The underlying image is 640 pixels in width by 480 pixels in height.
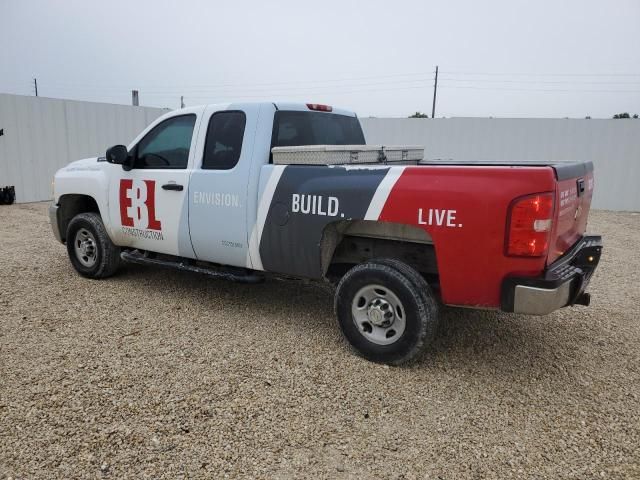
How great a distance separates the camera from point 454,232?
3.20 metres

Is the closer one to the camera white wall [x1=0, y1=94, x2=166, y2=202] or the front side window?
the front side window

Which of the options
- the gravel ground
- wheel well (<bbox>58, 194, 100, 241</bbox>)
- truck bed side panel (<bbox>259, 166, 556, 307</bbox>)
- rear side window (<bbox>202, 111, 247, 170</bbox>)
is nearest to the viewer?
the gravel ground

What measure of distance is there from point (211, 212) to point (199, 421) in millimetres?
1980

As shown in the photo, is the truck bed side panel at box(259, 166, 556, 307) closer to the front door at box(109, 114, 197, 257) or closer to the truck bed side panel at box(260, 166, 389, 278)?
the truck bed side panel at box(260, 166, 389, 278)

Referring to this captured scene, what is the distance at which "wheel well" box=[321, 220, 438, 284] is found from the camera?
3645 millimetres

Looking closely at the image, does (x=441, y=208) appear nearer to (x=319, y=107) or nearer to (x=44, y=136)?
(x=319, y=107)

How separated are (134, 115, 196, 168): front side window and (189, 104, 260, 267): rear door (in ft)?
0.71

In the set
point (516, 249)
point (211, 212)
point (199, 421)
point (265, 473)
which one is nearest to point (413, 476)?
point (265, 473)

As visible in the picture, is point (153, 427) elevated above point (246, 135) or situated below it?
below

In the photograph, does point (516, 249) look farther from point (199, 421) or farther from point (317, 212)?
point (199, 421)

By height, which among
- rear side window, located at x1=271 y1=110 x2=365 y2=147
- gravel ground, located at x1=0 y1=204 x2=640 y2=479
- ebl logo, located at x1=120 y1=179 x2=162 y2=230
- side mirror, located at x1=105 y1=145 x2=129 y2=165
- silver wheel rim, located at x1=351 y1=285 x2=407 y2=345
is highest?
rear side window, located at x1=271 y1=110 x2=365 y2=147

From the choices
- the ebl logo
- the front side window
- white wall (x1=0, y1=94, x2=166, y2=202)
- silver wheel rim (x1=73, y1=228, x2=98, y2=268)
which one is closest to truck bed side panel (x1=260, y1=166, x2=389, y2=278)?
the front side window

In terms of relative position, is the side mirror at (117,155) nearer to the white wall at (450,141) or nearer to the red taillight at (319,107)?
the red taillight at (319,107)

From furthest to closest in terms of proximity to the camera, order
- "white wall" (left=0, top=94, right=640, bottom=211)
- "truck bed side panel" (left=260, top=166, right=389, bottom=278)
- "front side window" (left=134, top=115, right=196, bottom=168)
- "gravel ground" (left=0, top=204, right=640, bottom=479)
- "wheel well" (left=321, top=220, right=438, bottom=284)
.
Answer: "white wall" (left=0, top=94, right=640, bottom=211) → "front side window" (left=134, top=115, right=196, bottom=168) → "wheel well" (left=321, top=220, right=438, bottom=284) → "truck bed side panel" (left=260, top=166, right=389, bottom=278) → "gravel ground" (left=0, top=204, right=640, bottom=479)
